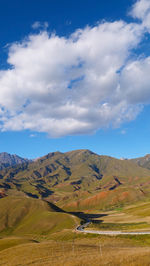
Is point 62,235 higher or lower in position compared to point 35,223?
higher

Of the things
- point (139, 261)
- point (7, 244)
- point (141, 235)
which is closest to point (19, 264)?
point (139, 261)

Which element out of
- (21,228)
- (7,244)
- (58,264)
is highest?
(58,264)

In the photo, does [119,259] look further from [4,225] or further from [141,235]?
[4,225]

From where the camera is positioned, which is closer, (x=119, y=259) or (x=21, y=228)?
(x=119, y=259)

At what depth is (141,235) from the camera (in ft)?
245

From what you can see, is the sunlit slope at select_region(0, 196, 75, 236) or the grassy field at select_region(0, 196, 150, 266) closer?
the grassy field at select_region(0, 196, 150, 266)

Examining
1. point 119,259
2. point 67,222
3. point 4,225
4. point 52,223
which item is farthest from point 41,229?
point 119,259

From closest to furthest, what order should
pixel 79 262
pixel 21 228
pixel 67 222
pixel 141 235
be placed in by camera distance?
pixel 79 262
pixel 141 235
pixel 67 222
pixel 21 228

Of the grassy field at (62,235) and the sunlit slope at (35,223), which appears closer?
the grassy field at (62,235)

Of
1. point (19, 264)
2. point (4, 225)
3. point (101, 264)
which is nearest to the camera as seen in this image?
point (101, 264)

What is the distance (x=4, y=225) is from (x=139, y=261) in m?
183

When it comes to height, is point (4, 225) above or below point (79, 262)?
below

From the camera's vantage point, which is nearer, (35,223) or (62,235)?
(62,235)

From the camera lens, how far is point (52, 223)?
154750 millimetres
